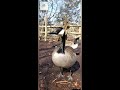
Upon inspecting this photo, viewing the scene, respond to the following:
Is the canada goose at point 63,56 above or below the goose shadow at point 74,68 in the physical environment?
above

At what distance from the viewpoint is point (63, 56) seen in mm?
1627

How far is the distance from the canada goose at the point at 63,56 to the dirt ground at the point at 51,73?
0.02 m

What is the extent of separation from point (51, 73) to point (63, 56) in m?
0.12

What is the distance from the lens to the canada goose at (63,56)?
63.9 inches

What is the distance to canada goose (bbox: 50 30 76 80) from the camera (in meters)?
1.62

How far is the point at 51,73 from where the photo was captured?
1623 mm

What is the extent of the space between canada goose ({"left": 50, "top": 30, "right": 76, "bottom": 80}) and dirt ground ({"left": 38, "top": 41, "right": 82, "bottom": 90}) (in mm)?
21

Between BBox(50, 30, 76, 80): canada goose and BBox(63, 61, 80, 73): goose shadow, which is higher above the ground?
BBox(50, 30, 76, 80): canada goose

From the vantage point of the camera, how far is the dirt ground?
161 cm
